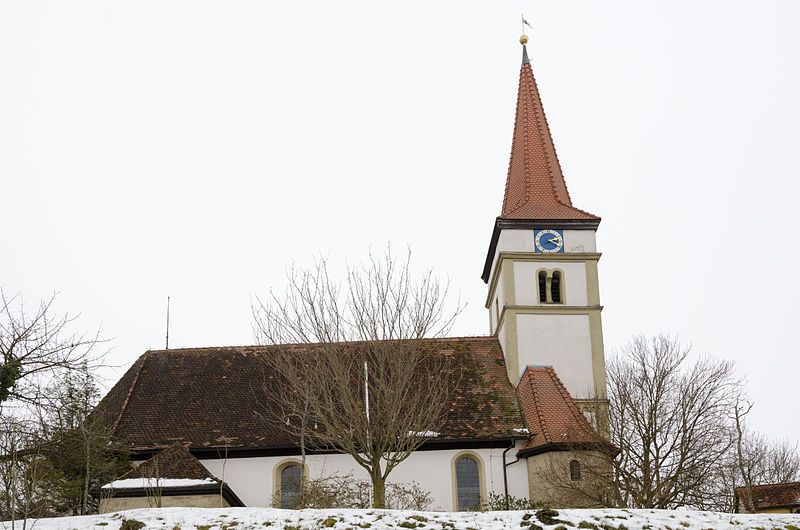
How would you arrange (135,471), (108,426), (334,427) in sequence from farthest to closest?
(108,426) → (135,471) → (334,427)

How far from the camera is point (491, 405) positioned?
35.2 meters

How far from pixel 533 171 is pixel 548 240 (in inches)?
137

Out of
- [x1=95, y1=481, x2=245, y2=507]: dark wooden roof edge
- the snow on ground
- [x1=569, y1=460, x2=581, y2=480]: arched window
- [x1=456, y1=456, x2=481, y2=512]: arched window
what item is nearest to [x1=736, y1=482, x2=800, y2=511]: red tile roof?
[x1=569, y1=460, x2=581, y2=480]: arched window

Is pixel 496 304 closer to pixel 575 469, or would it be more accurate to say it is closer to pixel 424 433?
pixel 575 469

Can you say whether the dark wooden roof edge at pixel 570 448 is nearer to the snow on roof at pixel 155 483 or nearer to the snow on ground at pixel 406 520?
the snow on ground at pixel 406 520

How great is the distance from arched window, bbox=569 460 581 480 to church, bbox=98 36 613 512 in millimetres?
69

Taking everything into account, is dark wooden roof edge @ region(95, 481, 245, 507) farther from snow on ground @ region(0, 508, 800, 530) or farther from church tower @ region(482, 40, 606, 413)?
church tower @ region(482, 40, 606, 413)

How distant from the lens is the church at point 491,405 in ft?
105

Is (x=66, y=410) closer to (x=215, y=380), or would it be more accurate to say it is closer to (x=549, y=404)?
(x=215, y=380)

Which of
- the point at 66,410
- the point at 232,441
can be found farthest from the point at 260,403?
the point at 66,410

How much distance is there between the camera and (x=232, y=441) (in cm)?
3375

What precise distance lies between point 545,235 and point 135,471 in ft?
57.4

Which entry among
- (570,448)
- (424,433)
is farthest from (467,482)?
(424,433)

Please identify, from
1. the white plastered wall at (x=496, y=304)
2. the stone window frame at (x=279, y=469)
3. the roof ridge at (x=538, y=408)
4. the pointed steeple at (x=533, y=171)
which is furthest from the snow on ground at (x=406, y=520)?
the pointed steeple at (x=533, y=171)
